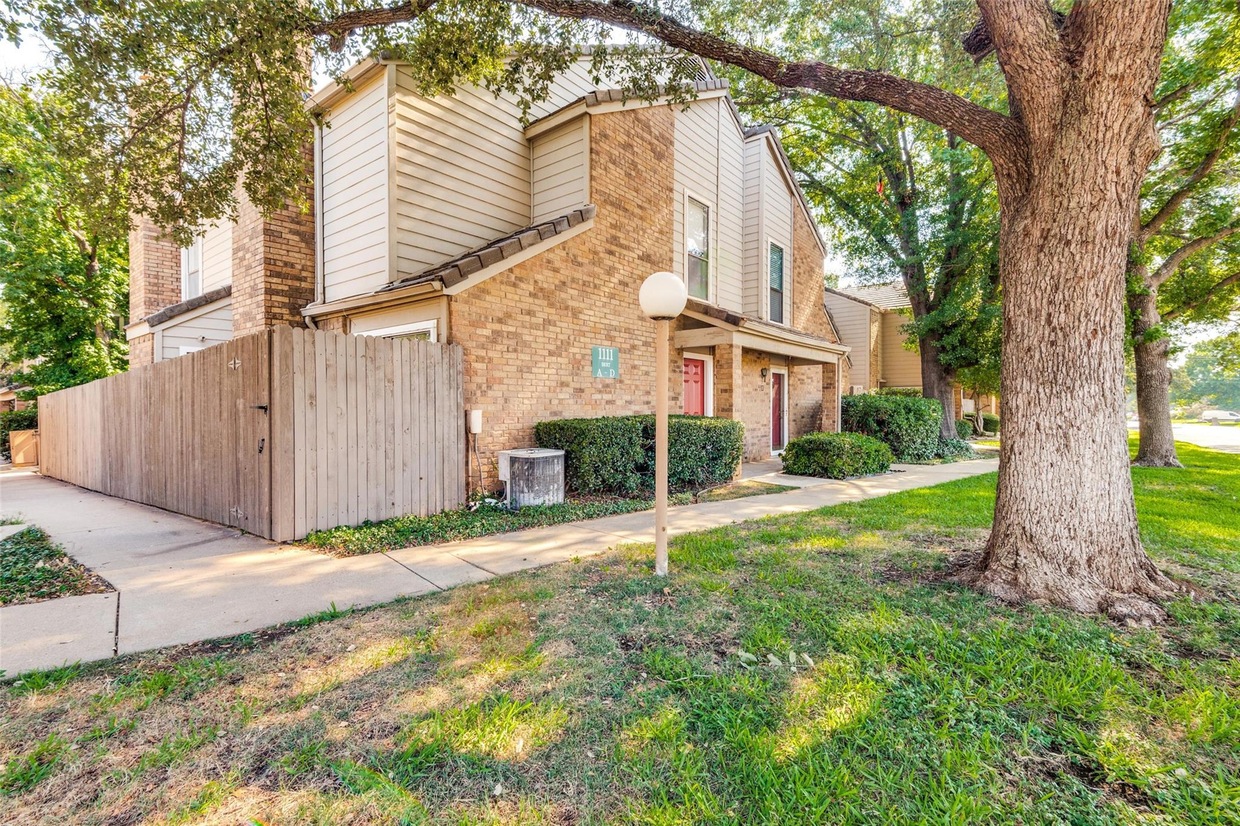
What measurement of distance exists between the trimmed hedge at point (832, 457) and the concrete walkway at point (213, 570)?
2.56 meters

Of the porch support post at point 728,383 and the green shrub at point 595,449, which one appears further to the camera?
the porch support post at point 728,383

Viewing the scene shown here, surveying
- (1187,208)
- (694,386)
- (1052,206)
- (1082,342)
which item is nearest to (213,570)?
(1082,342)

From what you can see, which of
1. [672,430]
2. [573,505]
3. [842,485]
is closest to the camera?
[573,505]

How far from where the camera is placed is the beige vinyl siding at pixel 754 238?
1257 centimetres

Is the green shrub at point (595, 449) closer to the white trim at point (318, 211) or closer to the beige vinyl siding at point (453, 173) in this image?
the beige vinyl siding at point (453, 173)

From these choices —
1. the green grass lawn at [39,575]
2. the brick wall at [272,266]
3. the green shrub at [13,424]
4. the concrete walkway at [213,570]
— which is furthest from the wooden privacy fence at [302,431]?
the green shrub at [13,424]

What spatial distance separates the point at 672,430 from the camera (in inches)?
309

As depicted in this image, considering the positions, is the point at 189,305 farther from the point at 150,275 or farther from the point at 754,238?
the point at 754,238

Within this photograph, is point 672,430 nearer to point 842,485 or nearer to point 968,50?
point 842,485

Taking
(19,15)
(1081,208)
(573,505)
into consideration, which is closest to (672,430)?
(573,505)

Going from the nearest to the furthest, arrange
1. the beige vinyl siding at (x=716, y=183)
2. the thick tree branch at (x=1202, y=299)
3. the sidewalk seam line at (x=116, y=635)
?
1. the sidewalk seam line at (x=116, y=635)
2. the beige vinyl siding at (x=716, y=183)
3. the thick tree branch at (x=1202, y=299)

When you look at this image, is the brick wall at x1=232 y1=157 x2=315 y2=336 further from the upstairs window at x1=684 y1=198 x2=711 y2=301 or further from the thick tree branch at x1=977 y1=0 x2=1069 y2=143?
the thick tree branch at x1=977 y1=0 x2=1069 y2=143

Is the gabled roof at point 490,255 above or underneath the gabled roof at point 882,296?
underneath

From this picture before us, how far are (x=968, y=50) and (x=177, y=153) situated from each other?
8638 millimetres
